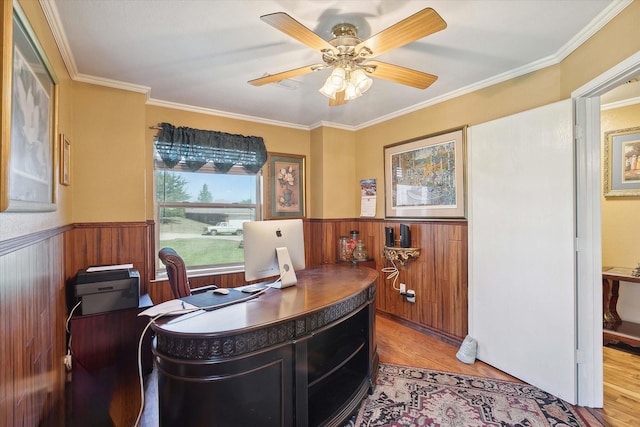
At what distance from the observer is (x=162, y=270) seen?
3.26m

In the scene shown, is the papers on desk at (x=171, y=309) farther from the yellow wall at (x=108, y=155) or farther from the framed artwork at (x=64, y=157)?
the yellow wall at (x=108, y=155)

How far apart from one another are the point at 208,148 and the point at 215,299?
215cm

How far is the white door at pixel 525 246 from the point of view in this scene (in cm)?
211

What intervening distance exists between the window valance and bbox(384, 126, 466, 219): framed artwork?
167 centimetres

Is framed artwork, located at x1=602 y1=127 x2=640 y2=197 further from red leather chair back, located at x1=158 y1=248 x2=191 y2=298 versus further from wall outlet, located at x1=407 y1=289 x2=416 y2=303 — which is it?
red leather chair back, located at x1=158 y1=248 x2=191 y2=298

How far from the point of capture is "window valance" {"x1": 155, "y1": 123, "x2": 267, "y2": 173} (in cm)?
316

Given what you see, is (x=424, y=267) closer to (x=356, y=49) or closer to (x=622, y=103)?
(x=356, y=49)

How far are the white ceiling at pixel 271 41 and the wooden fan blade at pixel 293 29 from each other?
23 centimetres

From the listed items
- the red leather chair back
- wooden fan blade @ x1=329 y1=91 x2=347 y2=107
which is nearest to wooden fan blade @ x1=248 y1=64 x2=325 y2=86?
wooden fan blade @ x1=329 y1=91 x2=347 y2=107

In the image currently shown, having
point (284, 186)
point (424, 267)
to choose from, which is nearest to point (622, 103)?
point (424, 267)

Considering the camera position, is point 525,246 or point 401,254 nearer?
point 525,246

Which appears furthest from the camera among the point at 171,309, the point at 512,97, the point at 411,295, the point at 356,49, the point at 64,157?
the point at 411,295

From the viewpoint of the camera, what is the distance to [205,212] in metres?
3.53

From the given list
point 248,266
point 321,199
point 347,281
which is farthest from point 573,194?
point 321,199
